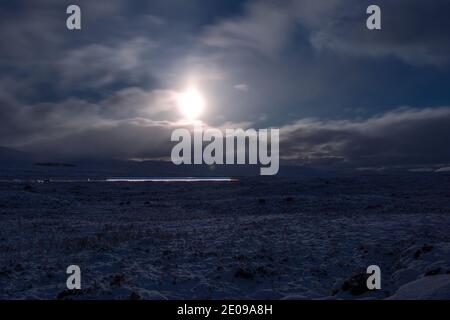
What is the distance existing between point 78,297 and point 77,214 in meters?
23.0

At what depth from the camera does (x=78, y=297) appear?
12.6 metres

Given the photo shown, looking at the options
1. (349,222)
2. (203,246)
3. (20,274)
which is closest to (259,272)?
(203,246)

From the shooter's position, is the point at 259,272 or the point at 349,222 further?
the point at 349,222

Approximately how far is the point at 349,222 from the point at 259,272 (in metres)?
11.3

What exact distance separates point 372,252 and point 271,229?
22.8 ft

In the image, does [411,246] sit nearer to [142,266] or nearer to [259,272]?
[259,272]

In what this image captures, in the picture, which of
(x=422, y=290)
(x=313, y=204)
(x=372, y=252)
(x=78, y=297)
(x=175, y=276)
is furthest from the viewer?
(x=313, y=204)

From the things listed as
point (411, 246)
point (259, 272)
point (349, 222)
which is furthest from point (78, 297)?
point (349, 222)

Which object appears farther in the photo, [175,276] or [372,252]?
[372,252]

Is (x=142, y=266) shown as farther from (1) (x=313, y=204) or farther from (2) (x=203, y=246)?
(1) (x=313, y=204)
